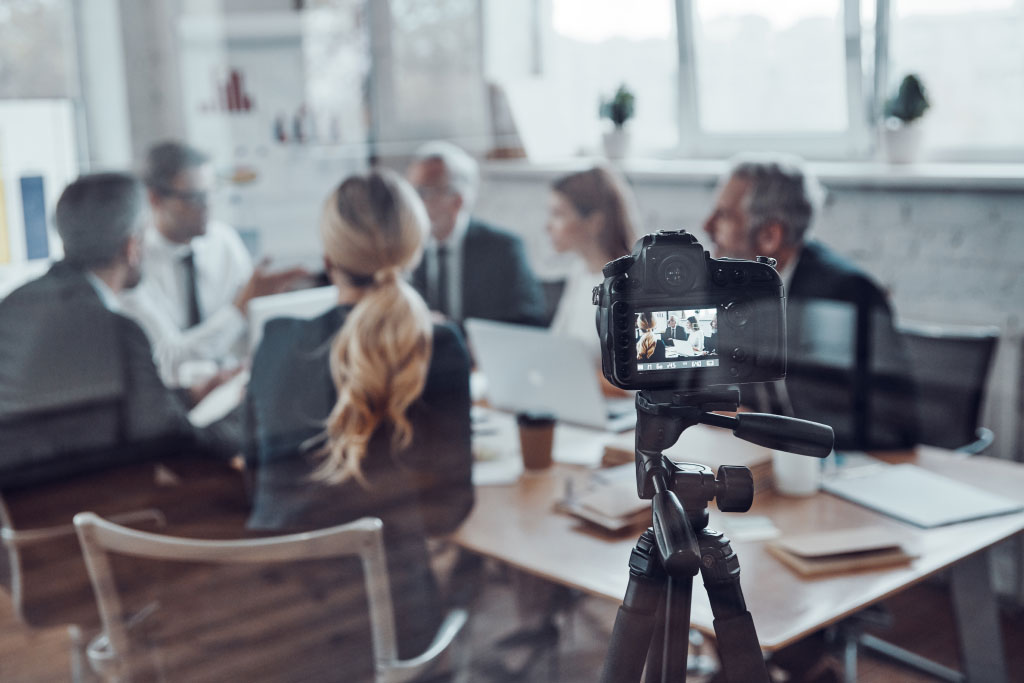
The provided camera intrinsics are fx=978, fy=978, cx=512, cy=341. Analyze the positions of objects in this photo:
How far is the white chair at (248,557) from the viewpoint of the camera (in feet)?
4.14

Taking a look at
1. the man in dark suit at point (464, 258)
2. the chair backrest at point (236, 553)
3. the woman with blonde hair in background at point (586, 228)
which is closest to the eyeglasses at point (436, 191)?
the man in dark suit at point (464, 258)

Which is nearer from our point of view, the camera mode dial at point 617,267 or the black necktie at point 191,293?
the camera mode dial at point 617,267

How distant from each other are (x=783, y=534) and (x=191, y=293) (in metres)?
1.15

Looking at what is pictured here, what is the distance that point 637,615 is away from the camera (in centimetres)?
86

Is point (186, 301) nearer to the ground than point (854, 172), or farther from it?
nearer to the ground

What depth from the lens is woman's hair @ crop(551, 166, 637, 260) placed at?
2.75 metres

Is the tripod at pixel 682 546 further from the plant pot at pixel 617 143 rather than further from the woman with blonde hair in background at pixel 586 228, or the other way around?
the plant pot at pixel 617 143

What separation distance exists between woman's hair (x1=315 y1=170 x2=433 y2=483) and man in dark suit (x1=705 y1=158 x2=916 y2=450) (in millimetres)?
928

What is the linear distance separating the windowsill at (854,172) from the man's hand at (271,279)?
1167 mm

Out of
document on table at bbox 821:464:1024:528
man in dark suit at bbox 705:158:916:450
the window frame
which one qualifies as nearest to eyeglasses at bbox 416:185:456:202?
the window frame

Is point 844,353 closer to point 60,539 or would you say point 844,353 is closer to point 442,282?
point 442,282

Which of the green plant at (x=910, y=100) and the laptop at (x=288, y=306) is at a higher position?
the green plant at (x=910, y=100)

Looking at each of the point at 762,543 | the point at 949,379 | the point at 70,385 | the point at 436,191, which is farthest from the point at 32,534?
the point at 949,379

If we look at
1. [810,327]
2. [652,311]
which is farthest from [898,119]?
[652,311]
